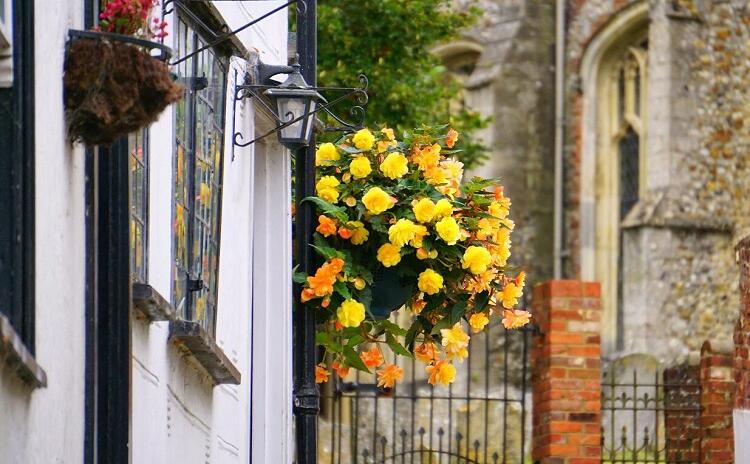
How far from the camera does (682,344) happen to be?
31594 mm

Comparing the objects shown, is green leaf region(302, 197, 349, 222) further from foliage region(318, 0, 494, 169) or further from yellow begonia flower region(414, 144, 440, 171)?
foliage region(318, 0, 494, 169)

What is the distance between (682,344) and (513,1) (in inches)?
238

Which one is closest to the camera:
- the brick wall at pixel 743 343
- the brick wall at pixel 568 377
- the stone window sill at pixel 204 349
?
the stone window sill at pixel 204 349

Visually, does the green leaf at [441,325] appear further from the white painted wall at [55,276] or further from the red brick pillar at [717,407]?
the red brick pillar at [717,407]

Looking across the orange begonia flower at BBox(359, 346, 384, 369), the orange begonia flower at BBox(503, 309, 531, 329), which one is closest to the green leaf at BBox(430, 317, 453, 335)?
the orange begonia flower at BBox(503, 309, 531, 329)

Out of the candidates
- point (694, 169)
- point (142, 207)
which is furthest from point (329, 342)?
point (694, 169)

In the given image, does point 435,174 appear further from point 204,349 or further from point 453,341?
point 204,349

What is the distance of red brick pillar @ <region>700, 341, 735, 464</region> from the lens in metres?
17.5

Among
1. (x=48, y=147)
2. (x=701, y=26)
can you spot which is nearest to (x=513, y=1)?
(x=701, y=26)

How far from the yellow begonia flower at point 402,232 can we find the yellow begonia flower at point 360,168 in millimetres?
460

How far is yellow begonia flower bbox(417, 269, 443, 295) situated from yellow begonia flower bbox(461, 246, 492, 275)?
0.52 feet

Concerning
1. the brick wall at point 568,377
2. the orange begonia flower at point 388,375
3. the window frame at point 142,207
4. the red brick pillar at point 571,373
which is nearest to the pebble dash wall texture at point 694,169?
the brick wall at point 568,377

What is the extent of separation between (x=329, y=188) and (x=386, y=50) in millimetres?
10972

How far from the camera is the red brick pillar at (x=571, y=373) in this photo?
664 inches
